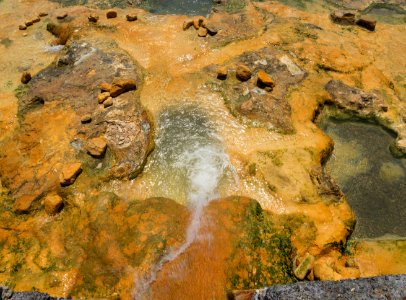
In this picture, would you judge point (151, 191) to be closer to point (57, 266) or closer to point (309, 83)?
point (57, 266)

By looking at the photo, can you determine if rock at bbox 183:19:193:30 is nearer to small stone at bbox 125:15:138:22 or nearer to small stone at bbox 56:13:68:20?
small stone at bbox 125:15:138:22

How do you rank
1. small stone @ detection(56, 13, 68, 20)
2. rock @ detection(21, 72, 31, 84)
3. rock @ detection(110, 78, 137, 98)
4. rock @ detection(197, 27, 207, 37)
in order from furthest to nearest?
1. small stone @ detection(56, 13, 68, 20)
2. rock @ detection(197, 27, 207, 37)
3. rock @ detection(21, 72, 31, 84)
4. rock @ detection(110, 78, 137, 98)

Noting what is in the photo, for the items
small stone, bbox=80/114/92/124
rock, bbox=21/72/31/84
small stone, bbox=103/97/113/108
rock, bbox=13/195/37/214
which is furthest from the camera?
rock, bbox=21/72/31/84

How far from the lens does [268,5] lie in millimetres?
7258

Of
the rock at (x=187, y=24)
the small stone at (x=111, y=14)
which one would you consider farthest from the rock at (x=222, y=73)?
the small stone at (x=111, y=14)

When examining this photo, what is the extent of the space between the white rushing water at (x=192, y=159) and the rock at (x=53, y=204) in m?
1.21

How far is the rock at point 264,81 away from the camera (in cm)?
511

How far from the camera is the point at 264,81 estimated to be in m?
5.09

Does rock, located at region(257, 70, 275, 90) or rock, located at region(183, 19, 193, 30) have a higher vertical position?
rock, located at region(183, 19, 193, 30)

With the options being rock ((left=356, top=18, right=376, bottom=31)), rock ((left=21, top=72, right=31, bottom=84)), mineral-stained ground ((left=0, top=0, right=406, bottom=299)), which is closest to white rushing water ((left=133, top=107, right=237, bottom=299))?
mineral-stained ground ((left=0, top=0, right=406, bottom=299))

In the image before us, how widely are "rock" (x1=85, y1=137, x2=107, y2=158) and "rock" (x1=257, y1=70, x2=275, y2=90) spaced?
247 centimetres

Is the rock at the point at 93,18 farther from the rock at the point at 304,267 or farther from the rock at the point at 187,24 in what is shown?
the rock at the point at 304,267

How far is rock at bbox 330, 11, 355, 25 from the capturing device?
22.1 ft

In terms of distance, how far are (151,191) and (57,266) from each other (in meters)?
1.28
